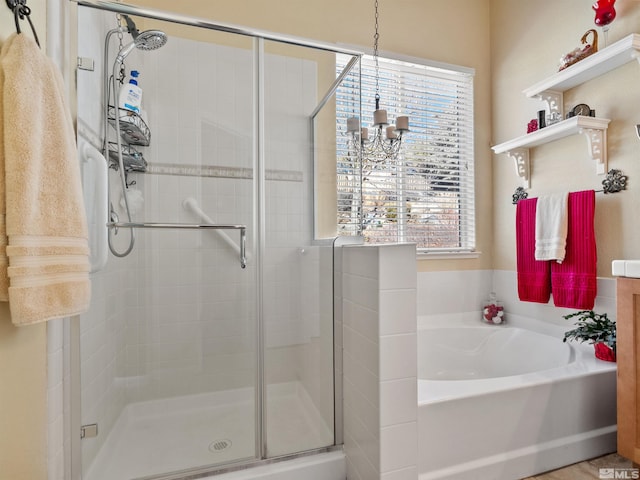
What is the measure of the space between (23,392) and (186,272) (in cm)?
71

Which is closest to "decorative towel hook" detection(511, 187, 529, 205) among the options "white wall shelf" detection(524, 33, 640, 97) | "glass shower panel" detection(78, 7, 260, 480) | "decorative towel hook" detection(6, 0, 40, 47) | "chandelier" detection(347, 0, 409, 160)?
"white wall shelf" detection(524, 33, 640, 97)

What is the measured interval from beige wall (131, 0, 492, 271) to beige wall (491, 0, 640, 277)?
9 centimetres

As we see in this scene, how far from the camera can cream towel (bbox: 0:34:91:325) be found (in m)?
0.79

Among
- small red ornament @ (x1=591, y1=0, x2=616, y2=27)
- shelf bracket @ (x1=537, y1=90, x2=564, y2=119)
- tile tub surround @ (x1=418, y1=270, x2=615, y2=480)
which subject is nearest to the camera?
tile tub surround @ (x1=418, y1=270, x2=615, y2=480)

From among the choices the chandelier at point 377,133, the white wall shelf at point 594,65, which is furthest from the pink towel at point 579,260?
the chandelier at point 377,133

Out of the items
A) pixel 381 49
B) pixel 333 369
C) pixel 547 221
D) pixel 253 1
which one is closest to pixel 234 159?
pixel 333 369

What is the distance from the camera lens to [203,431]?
1461 millimetres

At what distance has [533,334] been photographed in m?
2.12

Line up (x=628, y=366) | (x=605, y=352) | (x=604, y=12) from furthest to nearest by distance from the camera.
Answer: (x=604, y=12) < (x=605, y=352) < (x=628, y=366)

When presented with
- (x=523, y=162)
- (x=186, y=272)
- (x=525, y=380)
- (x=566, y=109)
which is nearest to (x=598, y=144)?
(x=566, y=109)

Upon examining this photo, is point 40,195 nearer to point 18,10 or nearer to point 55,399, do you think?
point 18,10

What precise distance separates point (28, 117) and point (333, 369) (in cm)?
137

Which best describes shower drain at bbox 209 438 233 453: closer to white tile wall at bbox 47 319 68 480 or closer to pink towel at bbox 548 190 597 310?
white tile wall at bbox 47 319 68 480

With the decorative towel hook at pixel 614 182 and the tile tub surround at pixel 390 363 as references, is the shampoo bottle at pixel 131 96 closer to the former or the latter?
the tile tub surround at pixel 390 363
